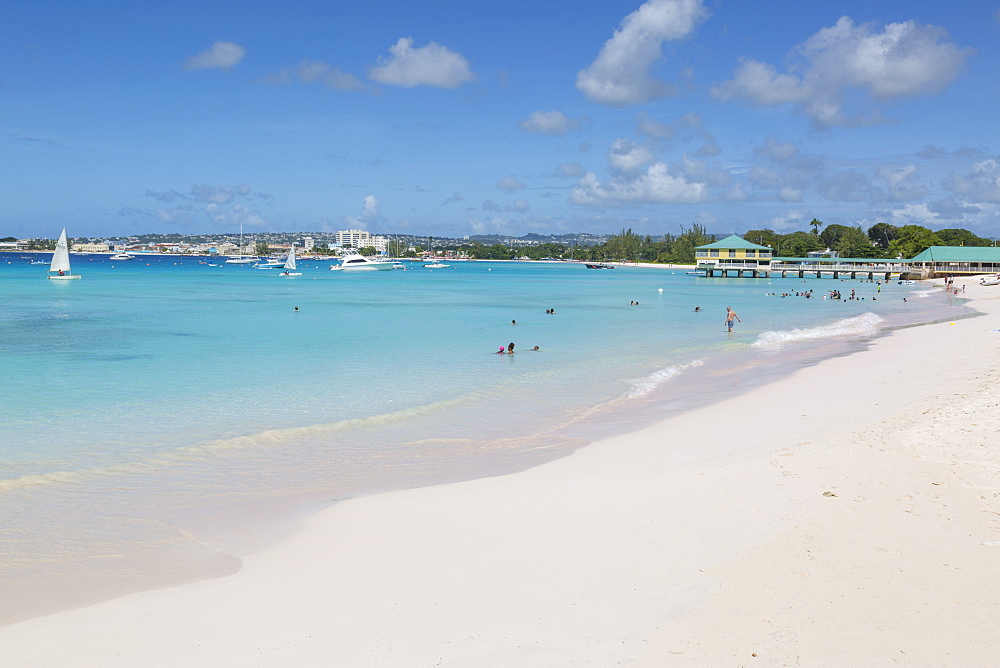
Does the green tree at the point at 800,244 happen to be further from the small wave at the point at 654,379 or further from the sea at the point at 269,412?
the small wave at the point at 654,379

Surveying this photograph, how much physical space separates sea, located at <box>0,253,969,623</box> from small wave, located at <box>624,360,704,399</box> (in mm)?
90

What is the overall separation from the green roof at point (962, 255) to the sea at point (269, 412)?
81.8 m

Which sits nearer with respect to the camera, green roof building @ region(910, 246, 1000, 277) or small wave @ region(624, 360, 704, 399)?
small wave @ region(624, 360, 704, 399)

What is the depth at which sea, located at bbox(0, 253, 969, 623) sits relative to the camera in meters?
8.28

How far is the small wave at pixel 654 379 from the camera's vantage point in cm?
1838

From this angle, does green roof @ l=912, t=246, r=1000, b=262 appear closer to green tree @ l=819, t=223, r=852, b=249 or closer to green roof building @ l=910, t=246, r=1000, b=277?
green roof building @ l=910, t=246, r=1000, b=277

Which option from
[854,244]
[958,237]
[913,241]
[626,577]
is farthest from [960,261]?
[626,577]

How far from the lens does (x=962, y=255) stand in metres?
108

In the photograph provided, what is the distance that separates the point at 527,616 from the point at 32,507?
24.0 ft

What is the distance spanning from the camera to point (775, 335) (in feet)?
107

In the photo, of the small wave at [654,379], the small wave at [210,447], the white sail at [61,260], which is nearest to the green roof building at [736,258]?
the white sail at [61,260]

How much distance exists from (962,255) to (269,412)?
119 meters

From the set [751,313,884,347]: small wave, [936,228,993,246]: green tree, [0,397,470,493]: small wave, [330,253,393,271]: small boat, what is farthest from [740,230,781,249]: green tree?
[0,397,470,493]: small wave

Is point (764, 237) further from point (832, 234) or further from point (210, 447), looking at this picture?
point (210, 447)
